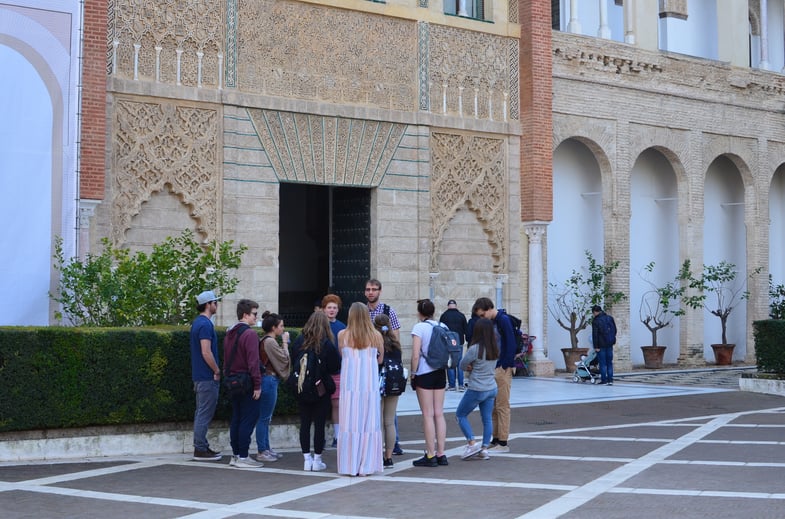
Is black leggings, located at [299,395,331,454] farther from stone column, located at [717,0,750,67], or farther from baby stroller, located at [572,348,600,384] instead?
stone column, located at [717,0,750,67]

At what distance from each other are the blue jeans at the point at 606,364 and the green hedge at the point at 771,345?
252 cm

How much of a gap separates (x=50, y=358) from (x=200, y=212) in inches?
286

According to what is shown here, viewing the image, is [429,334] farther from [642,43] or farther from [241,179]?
[642,43]

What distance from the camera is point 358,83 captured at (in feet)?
65.6

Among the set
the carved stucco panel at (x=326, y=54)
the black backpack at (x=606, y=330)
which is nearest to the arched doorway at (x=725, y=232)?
the black backpack at (x=606, y=330)

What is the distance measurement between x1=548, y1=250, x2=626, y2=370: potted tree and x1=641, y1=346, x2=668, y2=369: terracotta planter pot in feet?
6.23

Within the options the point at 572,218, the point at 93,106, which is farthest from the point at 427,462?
the point at 572,218

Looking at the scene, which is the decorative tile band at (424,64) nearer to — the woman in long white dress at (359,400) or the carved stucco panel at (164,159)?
the carved stucco panel at (164,159)

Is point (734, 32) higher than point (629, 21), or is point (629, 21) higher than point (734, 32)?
point (734, 32)

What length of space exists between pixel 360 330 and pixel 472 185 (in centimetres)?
1167

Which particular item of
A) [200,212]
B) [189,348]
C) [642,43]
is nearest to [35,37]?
[200,212]

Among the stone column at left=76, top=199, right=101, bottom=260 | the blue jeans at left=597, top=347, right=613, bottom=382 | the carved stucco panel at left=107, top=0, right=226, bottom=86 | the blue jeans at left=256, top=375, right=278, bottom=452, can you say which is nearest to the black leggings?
the blue jeans at left=256, top=375, right=278, bottom=452

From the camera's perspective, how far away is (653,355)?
82.5 ft

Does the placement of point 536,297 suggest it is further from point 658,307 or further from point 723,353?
point 723,353
